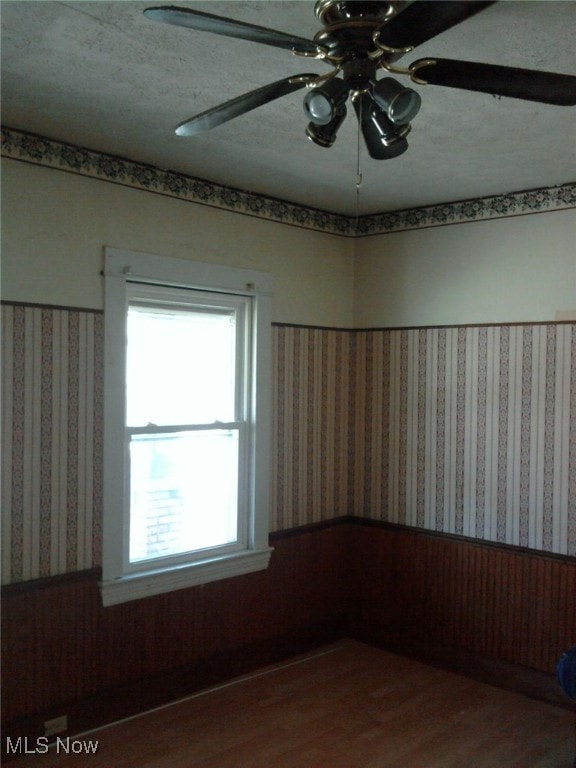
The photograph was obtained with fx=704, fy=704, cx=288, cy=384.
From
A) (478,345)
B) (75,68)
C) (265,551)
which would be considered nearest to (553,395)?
(478,345)

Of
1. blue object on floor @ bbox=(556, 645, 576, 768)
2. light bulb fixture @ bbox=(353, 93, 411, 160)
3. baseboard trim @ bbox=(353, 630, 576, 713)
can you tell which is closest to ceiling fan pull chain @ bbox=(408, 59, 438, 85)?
light bulb fixture @ bbox=(353, 93, 411, 160)

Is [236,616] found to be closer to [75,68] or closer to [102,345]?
[102,345]

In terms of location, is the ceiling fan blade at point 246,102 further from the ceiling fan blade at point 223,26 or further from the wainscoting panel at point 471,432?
the wainscoting panel at point 471,432

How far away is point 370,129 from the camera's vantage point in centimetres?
201

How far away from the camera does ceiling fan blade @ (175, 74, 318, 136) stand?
72.4 inches

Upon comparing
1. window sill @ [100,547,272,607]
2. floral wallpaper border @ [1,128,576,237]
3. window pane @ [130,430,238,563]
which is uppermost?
floral wallpaper border @ [1,128,576,237]

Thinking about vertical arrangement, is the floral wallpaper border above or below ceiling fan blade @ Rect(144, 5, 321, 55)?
above

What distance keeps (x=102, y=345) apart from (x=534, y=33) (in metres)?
2.26

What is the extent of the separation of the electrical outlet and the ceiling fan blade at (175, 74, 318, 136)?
8.71 ft

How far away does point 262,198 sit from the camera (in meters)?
4.19

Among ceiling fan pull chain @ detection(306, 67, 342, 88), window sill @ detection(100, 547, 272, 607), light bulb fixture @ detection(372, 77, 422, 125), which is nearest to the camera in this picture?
light bulb fixture @ detection(372, 77, 422, 125)

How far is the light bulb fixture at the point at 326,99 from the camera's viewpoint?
5.69 feet

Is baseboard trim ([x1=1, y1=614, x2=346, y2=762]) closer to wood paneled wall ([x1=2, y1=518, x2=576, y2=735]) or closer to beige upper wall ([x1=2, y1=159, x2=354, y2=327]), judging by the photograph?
wood paneled wall ([x1=2, y1=518, x2=576, y2=735])

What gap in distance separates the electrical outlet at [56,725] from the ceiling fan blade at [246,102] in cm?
265
